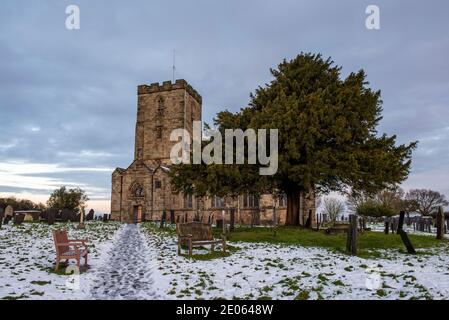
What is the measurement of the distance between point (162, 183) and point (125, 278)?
38.6 metres

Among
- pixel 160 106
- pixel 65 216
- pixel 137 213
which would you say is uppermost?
pixel 160 106

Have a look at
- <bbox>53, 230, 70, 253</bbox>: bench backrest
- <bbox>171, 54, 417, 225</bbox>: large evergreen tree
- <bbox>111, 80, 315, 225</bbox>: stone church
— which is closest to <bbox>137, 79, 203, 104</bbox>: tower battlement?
<bbox>111, 80, 315, 225</bbox>: stone church

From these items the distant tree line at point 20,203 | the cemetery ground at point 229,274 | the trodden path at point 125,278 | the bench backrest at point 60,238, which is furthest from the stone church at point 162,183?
the distant tree line at point 20,203

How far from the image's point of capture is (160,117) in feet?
186

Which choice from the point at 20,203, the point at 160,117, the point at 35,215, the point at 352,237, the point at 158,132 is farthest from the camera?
the point at 20,203

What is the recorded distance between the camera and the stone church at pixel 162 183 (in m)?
46.2

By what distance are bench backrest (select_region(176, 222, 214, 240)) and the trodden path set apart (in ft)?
5.31

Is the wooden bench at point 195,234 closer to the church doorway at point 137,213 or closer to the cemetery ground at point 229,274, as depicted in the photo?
Answer: the cemetery ground at point 229,274

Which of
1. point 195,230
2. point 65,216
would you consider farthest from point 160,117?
point 195,230

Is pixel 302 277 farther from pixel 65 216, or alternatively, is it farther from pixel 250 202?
pixel 250 202

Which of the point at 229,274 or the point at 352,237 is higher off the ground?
the point at 352,237

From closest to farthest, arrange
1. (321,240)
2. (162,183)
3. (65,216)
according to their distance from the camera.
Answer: (321,240) < (65,216) < (162,183)

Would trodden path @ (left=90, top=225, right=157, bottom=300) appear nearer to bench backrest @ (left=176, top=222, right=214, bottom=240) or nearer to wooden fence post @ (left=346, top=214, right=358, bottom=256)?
bench backrest @ (left=176, top=222, right=214, bottom=240)
